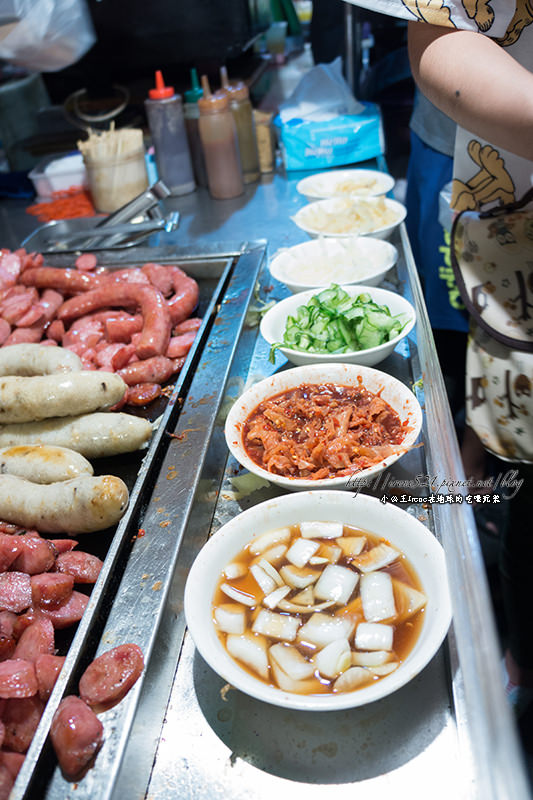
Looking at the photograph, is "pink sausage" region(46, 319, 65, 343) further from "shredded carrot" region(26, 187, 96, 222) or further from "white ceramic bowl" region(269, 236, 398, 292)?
"shredded carrot" region(26, 187, 96, 222)

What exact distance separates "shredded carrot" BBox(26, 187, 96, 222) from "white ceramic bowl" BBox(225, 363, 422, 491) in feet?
7.82

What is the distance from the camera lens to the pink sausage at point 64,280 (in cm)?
243

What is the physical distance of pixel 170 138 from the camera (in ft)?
11.2

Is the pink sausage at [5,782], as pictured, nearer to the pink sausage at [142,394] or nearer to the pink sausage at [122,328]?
the pink sausage at [142,394]

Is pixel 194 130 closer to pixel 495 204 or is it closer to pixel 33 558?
pixel 495 204

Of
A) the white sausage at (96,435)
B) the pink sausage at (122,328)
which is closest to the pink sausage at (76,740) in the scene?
the white sausage at (96,435)

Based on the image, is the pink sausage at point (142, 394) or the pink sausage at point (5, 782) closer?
the pink sausage at point (5, 782)

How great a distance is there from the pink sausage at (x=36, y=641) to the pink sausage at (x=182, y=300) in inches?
50.9

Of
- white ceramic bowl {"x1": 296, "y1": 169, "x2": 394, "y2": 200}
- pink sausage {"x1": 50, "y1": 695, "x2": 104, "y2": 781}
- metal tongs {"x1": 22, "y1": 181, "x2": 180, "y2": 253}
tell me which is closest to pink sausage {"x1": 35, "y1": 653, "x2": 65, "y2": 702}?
pink sausage {"x1": 50, "y1": 695, "x2": 104, "y2": 781}

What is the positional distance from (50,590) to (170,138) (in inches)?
116

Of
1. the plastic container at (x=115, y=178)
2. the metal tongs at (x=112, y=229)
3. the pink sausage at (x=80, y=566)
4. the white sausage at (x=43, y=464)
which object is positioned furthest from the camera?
the plastic container at (x=115, y=178)

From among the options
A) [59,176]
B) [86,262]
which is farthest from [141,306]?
[59,176]

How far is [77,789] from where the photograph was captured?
90 cm

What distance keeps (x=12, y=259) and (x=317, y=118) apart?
212 centimetres
